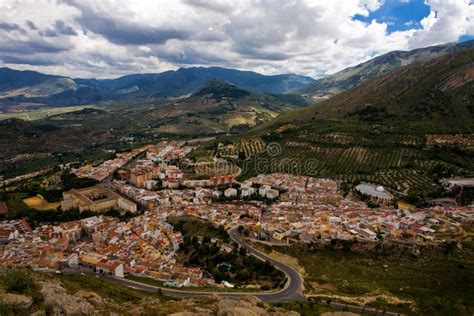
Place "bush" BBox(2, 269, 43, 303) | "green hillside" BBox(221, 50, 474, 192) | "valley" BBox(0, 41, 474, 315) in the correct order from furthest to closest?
"green hillside" BBox(221, 50, 474, 192), "valley" BBox(0, 41, 474, 315), "bush" BBox(2, 269, 43, 303)

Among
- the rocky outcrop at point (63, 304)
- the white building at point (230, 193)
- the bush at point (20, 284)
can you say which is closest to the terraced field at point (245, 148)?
the white building at point (230, 193)

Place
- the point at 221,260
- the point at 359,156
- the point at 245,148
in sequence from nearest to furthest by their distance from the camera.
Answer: the point at 221,260 → the point at 359,156 → the point at 245,148

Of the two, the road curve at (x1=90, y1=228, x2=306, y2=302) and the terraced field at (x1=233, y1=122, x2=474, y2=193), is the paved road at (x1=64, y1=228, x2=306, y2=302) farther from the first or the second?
the terraced field at (x1=233, y1=122, x2=474, y2=193)

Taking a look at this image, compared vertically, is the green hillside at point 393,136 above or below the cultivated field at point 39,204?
above

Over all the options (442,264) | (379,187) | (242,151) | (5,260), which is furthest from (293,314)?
(242,151)

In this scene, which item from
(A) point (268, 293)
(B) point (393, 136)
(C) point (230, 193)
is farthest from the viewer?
(B) point (393, 136)

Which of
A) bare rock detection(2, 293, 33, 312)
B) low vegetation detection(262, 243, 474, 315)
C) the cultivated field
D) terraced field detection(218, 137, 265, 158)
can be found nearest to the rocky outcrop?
bare rock detection(2, 293, 33, 312)

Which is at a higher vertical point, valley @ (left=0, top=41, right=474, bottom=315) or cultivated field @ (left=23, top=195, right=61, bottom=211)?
valley @ (left=0, top=41, right=474, bottom=315)

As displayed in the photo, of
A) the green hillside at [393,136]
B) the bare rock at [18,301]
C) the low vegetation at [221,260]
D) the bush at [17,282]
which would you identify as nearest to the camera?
the bare rock at [18,301]

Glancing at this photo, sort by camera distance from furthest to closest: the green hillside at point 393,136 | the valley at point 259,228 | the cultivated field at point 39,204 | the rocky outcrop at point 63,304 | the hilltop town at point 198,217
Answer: the green hillside at point 393,136, the cultivated field at point 39,204, the hilltop town at point 198,217, the valley at point 259,228, the rocky outcrop at point 63,304

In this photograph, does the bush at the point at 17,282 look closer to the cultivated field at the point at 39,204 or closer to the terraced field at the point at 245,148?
the cultivated field at the point at 39,204

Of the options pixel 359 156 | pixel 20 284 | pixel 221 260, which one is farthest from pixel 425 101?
pixel 20 284

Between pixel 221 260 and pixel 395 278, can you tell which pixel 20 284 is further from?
pixel 395 278
